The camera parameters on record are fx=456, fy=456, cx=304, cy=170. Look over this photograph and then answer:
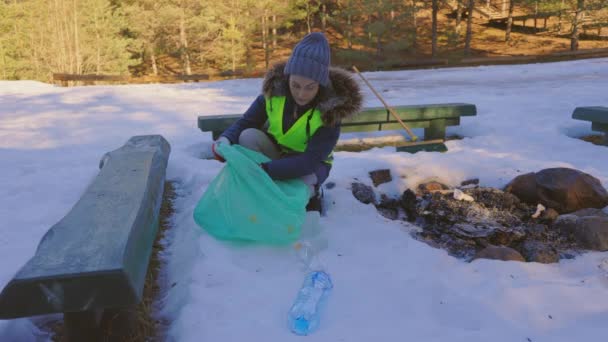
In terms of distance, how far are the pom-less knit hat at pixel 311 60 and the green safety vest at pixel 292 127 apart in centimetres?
23

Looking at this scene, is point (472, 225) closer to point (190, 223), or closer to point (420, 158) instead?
point (420, 158)

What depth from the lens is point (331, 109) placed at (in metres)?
2.71

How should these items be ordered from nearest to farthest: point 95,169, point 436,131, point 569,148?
1. point 95,169
2. point 569,148
3. point 436,131

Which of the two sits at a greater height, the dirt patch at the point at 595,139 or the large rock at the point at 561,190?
the dirt patch at the point at 595,139

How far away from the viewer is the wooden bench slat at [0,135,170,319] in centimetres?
149

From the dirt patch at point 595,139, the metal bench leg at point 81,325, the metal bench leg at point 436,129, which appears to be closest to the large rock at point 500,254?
the metal bench leg at point 81,325

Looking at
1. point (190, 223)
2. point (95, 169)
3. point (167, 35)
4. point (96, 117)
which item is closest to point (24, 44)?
point (167, 35)

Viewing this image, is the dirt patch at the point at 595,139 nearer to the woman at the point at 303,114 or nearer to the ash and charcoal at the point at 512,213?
the ash and charcoal at the point at 512,213

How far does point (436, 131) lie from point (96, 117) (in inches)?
189

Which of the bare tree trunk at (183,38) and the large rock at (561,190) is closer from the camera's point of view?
the large rock at (561,190)

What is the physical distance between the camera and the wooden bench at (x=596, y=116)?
472 cm

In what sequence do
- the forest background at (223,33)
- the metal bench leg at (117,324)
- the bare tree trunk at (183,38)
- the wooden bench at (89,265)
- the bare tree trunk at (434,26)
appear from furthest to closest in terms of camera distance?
the bare tree trunk at (183,38), the forest background at (223,33), the bare tree trunk at (434,26), the metal bench leg at (117,324), the wooden bench at (89,265)

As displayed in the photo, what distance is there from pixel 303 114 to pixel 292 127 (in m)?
0.12

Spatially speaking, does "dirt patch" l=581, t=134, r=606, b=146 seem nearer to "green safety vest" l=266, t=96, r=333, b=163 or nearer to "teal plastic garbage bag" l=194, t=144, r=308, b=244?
"green safety vest" l=266, t=96, r=333, b=163
